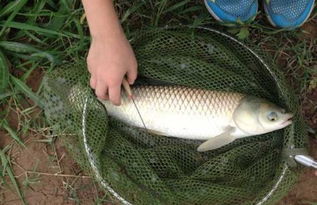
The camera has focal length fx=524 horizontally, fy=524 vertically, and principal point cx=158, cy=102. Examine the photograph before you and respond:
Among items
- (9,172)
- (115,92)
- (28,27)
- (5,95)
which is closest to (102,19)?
(115,92)

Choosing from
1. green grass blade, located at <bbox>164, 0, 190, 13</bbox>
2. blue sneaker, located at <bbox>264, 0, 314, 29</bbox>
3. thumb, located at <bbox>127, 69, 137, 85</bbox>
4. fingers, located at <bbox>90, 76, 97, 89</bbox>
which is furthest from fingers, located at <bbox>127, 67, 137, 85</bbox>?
blue sneaker, located at <bbox>264, 0, 314, 29</bbox>

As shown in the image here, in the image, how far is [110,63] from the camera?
1749mm

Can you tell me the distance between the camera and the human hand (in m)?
1.75

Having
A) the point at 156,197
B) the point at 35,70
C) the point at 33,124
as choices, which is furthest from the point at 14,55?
the point at 156,197

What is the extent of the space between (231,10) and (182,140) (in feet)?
1.95

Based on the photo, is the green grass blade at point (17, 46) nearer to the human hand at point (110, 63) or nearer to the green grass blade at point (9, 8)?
the green grass blade at point (9, 8)

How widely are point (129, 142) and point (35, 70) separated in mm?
580

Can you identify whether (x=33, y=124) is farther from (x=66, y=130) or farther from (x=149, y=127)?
(x=149, y=127)

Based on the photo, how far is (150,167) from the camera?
1982 millimetres

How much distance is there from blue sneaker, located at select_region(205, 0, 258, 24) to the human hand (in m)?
0.57

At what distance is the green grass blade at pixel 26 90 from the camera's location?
2219 mm

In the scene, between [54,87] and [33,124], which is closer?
[54,87]

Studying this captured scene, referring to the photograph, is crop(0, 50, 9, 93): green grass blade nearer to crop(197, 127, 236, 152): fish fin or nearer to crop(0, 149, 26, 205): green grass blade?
crop(0, 149, 26, 205): green grass blade

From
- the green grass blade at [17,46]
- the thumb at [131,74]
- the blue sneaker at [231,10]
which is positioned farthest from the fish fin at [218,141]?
the green grass blade at [17,46]
